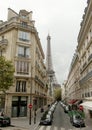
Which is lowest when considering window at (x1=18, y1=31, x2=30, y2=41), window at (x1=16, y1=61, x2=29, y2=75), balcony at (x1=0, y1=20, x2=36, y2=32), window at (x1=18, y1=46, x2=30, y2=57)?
window at (x1=16, y1=61, x2=29, y2=75)

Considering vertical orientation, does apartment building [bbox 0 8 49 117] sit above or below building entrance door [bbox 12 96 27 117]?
above

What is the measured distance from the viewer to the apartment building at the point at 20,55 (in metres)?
38.3

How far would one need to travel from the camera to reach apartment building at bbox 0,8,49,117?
3831cm

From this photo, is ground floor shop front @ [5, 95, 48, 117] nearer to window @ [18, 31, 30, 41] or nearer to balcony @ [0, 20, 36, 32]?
window @ [18, 31, 30, 41]

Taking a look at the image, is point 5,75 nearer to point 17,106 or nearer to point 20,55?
point 17,106

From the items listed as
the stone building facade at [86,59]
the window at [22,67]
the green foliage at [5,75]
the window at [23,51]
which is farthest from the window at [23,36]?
the stone building facade at [86,59]

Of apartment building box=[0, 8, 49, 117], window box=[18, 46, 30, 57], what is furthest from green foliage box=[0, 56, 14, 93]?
window box=[18, 46, 30, 57]

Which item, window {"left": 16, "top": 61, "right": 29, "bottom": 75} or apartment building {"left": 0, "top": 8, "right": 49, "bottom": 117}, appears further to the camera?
A: window {"left": 16, "top": 61, "right": 29, "bottom": 75}

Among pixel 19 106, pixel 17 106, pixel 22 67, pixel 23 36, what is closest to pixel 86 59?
pixel 22 67

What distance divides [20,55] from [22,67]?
9.70ft

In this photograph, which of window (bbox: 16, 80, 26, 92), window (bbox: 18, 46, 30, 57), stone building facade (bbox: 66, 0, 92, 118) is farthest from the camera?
window (bbox: 18, 46, 30, 57)

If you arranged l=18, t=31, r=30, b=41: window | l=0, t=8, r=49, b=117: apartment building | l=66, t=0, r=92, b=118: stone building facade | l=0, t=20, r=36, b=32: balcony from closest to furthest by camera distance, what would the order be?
1. l=66, t=0, r=92, b=118: stone building facade
2. l=0, t=8, r=49, b=117: apartment building
3. l=0, t=20, r=36, b=32: balcony
4. l=18, t=31, r=30, b=41: window

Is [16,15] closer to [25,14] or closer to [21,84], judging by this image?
[25,14]

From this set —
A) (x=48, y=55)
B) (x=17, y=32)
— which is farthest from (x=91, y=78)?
(x=48, y=55)
